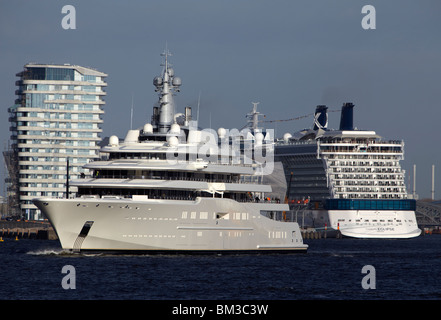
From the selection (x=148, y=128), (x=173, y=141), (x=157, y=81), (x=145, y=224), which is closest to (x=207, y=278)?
(x=145, y=224)

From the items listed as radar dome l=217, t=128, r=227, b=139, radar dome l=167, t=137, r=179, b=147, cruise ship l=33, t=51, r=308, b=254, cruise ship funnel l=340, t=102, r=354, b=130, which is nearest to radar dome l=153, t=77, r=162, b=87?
cruise ship l=33, t=51, r=308, b=254

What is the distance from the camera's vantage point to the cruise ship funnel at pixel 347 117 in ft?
525

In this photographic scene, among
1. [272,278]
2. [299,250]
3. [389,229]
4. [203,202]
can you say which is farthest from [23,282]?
[389,229]

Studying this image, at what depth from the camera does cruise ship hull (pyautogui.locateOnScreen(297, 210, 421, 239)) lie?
137375 mm

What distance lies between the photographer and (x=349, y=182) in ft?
487

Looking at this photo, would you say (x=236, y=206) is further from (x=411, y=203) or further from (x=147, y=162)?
(x=411, y=203)

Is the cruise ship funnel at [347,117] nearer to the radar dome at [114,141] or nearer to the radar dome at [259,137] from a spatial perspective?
the radar dome at [259,137]

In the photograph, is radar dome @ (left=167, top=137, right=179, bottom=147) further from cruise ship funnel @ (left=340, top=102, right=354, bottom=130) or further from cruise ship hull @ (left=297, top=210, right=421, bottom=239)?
cruise ship funnel @ (left=340, top=102, right=354, bottom=130)

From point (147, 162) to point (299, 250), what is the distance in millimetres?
16474

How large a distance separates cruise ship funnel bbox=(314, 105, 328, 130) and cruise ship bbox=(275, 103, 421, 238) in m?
7.00

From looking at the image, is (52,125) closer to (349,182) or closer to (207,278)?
(349,182)

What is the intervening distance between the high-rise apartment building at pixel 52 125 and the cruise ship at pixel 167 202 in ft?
284

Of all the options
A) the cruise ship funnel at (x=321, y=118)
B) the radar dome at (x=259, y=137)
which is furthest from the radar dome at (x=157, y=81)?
the cruise ship funnel at (x=321, y=118)
